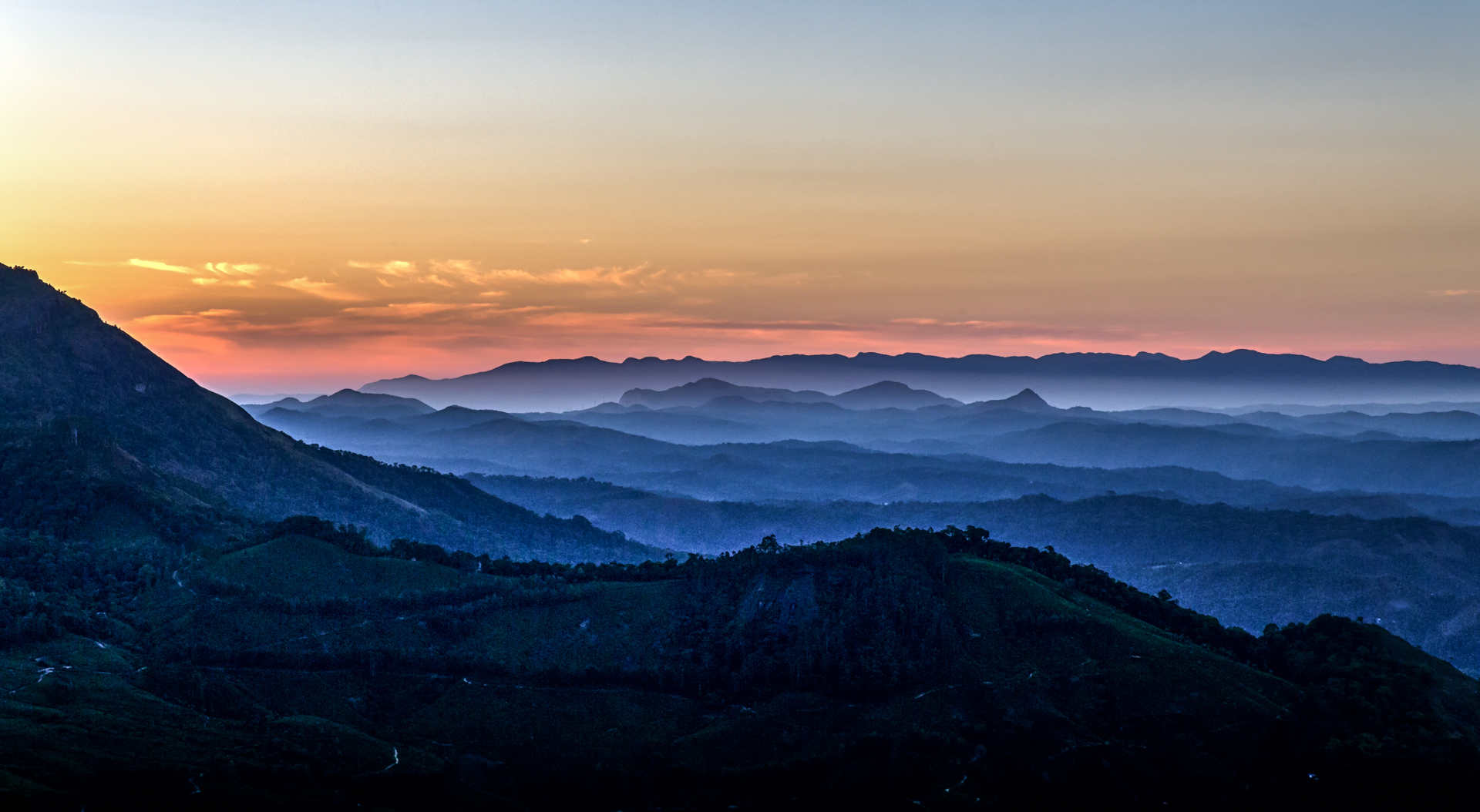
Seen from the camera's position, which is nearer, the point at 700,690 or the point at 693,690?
the point at 700,690

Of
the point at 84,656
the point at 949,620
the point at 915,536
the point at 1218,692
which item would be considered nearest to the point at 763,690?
the point at 949,620

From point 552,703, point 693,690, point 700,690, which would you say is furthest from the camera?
point 693,690

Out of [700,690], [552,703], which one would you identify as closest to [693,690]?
[700,690]

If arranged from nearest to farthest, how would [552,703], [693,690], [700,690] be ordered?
[552,703] < [700,690] < [693,690]

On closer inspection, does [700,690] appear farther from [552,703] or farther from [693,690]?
[552,703]

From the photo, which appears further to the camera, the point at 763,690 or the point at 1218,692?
the point at 763,690

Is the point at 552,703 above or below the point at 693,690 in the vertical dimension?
below

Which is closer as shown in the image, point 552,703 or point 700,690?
point 552,703

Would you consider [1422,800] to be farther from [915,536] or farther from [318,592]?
[318,592]
